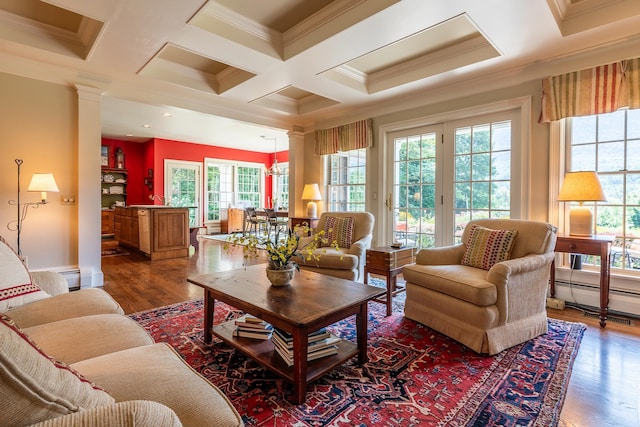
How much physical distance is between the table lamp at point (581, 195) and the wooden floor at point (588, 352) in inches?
32.0

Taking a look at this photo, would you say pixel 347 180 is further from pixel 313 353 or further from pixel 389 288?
pixel 313 353

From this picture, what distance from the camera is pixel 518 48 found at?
2.98 m

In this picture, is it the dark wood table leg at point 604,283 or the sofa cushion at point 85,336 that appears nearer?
the sofa cushion at point 85,336

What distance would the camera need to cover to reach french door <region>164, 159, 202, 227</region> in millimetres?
8414

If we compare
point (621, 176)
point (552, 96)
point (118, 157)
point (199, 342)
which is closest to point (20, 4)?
point (199, 342)

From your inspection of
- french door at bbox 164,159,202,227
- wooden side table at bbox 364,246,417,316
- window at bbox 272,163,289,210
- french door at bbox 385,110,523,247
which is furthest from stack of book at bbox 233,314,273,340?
window at bbox 272,163,289,210

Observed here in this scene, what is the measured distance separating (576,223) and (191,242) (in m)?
6.19

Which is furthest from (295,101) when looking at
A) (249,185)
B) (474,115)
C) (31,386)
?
(249,185)

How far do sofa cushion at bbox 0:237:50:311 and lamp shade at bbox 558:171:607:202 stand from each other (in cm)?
Answer: 390

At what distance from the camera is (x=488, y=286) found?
86.7 inches

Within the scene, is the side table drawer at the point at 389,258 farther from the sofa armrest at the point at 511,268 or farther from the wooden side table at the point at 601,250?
the wooden side table at the point at 601,250

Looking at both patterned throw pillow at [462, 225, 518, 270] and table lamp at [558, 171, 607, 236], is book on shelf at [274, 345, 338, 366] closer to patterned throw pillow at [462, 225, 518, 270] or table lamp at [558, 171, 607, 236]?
patterned throw pillow at [462, 225, 518, 270]

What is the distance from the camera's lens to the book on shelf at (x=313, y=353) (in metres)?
1.80

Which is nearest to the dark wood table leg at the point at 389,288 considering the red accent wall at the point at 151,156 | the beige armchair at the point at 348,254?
the beige armchair at the point at 348,254
